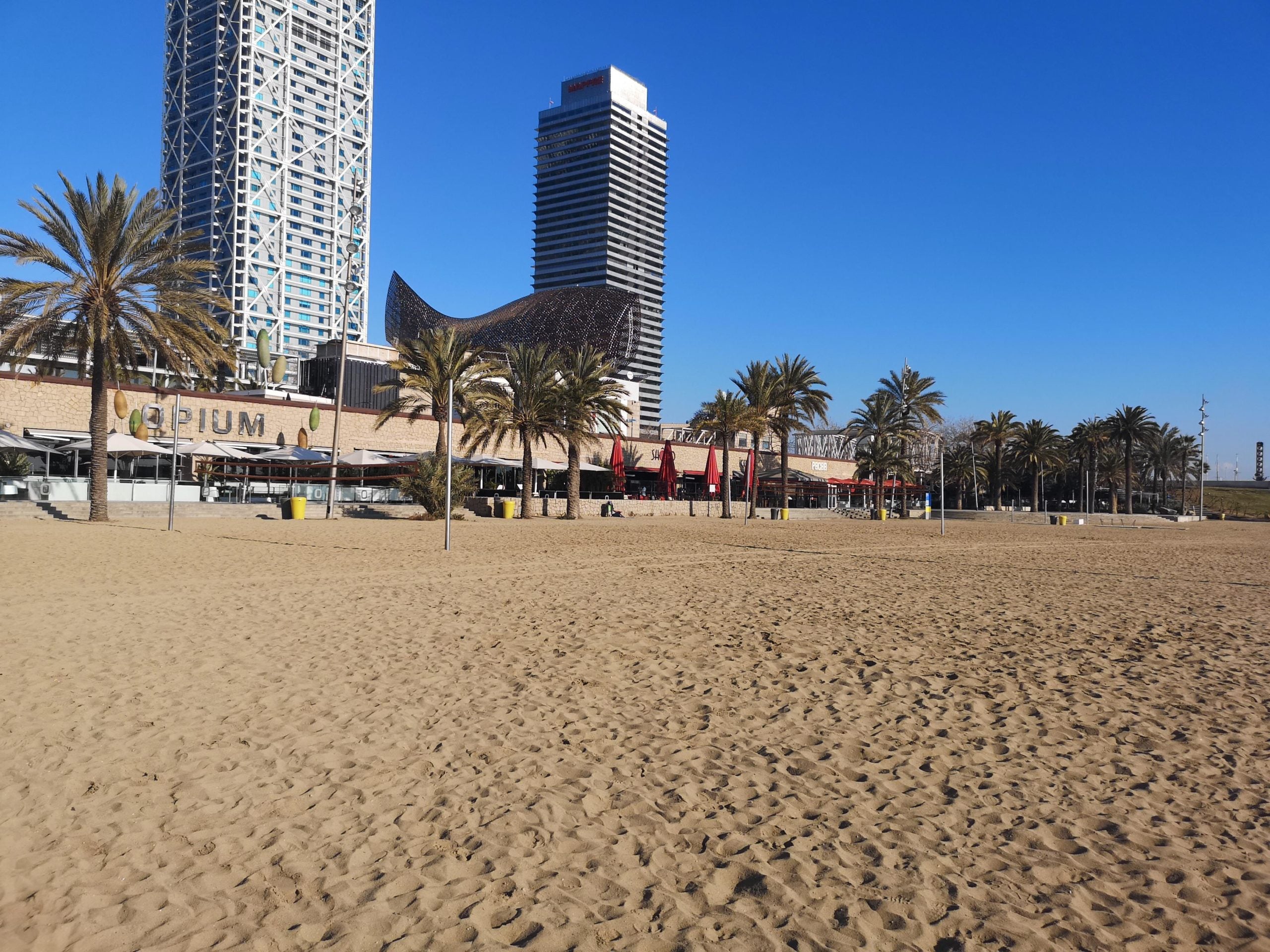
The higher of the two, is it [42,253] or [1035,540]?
[42,253]

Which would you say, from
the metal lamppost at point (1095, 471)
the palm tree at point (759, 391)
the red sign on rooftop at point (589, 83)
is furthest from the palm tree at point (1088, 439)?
the red sign on rooftop at point (589, 83)

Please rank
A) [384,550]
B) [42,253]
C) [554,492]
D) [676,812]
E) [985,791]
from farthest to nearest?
[554,492]
[42,253]
[384,550]
[985,791]
[676,812]

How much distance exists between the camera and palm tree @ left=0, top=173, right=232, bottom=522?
22.9 metres

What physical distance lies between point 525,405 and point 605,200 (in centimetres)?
15150

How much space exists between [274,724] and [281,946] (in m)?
2.81

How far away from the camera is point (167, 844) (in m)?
3.89

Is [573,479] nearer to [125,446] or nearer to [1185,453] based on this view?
[125,446]

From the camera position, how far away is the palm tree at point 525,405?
3434cm

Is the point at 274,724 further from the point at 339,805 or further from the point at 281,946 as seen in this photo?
the point at 281,946

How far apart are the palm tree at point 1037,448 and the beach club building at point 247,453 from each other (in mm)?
29053

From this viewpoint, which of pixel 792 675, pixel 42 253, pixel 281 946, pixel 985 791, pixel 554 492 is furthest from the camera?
pixel 554 492

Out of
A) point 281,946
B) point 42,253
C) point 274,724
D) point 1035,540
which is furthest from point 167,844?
point 1035,540

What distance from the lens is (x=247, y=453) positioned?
32.3 metres

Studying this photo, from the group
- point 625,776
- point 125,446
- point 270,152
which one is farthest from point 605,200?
point 625,776
